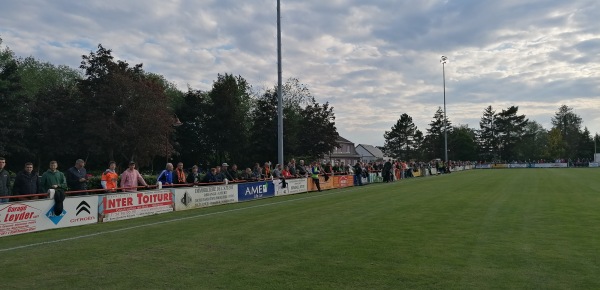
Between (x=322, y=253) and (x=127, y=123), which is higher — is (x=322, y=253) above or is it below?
below

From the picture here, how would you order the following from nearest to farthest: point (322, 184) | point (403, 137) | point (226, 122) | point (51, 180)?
point (51, 180), point (322, 184), point (226, 122), point (403, 137)

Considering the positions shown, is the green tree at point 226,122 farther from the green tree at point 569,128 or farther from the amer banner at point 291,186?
the green tree at point 569,128

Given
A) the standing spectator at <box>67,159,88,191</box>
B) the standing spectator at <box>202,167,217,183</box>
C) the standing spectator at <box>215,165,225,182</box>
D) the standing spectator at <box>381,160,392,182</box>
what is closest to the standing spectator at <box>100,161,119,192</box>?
the standing spectator at <box>67,159,88,191</box>

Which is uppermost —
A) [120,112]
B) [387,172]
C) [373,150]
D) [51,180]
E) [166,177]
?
[120,112]

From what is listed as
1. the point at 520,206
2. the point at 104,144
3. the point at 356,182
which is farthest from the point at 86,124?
the point at 520,206

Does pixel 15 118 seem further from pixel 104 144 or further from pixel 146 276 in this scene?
pixel 146 276

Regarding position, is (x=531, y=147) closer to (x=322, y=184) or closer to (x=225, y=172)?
(x=322, y=184)

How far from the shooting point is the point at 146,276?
6438 millimetres

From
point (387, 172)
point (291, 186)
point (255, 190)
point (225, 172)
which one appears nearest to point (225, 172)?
point (225, 172)

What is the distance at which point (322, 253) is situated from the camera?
7875 millimetres

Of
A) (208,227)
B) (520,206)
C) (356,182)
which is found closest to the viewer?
(208,227)

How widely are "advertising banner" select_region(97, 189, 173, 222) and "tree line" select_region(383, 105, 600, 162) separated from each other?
10620 cm

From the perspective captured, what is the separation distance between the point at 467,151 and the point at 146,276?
122907mm

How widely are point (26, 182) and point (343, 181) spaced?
22668 mm
